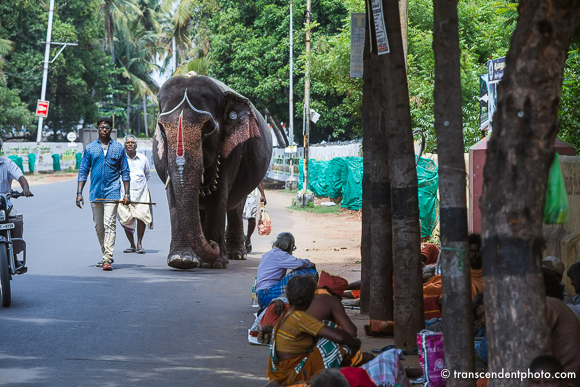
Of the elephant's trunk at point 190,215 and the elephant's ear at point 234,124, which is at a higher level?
the elephant's ear at point 234,124

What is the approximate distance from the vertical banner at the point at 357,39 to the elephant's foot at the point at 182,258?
3.22 meters

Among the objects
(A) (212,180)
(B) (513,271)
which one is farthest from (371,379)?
(A) (212,180)

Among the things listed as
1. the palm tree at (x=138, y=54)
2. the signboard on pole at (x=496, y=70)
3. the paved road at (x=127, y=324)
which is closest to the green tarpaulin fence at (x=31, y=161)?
the palm tree at (x=138, y=54)

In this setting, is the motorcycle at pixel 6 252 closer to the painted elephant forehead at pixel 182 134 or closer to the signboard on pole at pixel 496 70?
the painted elephant forehead at pixel 182 134

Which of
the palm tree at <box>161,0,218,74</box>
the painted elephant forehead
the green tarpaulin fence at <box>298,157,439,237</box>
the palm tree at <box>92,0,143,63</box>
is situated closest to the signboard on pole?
the green tarpaulin fence at <box>298,157,439,237</box>

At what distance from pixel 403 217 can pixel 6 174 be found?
16.7 ft

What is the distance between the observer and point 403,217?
7.16 m

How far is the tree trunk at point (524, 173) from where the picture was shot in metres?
3.81

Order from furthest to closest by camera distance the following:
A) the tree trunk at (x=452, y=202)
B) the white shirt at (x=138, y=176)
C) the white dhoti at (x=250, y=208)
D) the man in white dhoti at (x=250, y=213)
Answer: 1. the white dhoti at (x=250, y=208)
2. the man in white dhoti at (x=250, y=213)
3. the white shirt at (x=138, y=176)
4. the tree trunk at (x=452, y=202)

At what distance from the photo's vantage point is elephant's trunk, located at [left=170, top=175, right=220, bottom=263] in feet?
36.9

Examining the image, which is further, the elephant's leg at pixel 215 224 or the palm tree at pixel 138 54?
the palm tree at pixel 138 54

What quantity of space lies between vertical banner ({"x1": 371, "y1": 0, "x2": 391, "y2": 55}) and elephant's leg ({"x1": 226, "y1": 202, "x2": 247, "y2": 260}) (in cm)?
710

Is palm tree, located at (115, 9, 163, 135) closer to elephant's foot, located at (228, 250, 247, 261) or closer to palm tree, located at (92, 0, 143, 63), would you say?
palm tree, located at (92, 0, 143, 63)

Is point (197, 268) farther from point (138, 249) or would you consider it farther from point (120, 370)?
point (120, 370)
